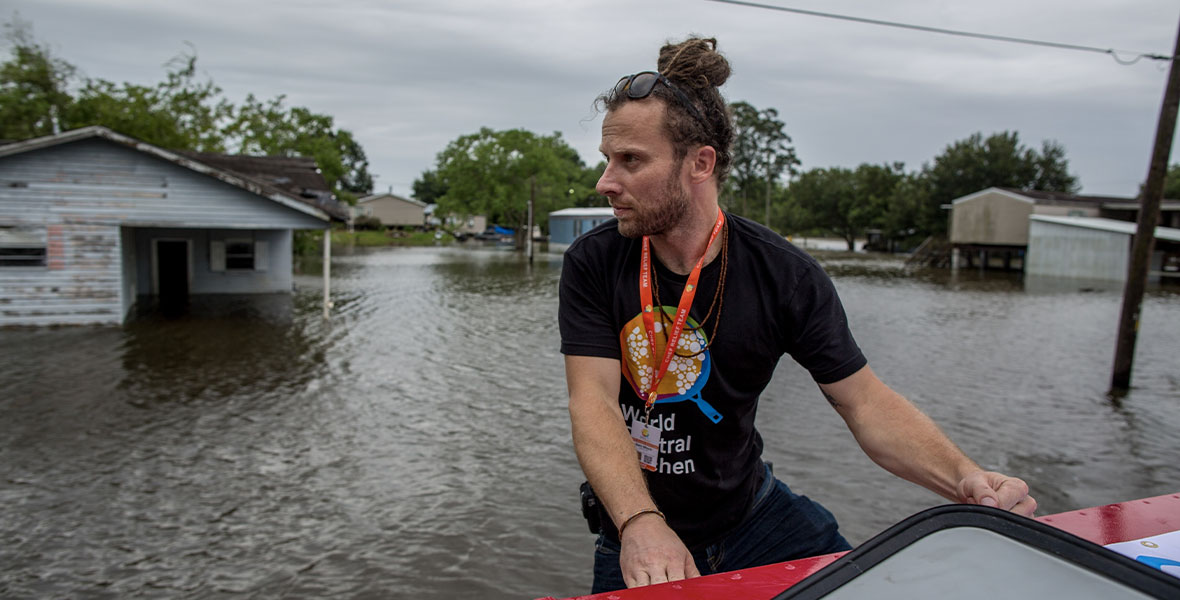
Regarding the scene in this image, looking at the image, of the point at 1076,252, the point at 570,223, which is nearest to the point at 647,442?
the point at 1076,252

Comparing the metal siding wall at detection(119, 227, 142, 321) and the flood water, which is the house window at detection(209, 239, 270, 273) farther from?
the flood water

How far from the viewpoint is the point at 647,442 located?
2.33 meters

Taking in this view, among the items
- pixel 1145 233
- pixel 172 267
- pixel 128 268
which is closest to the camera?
pixel 1145 233

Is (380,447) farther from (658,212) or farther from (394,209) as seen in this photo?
(394,209)

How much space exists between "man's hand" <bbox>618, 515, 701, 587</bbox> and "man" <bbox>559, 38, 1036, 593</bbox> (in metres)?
0.14

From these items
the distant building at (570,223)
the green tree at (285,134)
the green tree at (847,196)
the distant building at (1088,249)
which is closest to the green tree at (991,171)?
the green tree at (847,196)

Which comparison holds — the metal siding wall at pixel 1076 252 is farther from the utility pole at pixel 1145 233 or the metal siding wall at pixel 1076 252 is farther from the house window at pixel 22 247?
the house window at pixel 22 247

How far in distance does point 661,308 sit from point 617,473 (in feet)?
1.69

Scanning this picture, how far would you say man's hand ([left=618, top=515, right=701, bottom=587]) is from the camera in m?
1.77

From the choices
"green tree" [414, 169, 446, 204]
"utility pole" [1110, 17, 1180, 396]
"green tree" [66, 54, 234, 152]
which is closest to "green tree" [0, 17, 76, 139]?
"green tree" [66, 54, 234, 152]

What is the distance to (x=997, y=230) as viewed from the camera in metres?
47.1

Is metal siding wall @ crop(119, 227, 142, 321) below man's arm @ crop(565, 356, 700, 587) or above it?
below

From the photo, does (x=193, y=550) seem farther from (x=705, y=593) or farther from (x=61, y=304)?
(x=61, y=304)

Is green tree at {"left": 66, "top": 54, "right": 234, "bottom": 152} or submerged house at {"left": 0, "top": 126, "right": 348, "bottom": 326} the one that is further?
green tree at {"left": 66, "top": 54, "right": 234, "bottom": 152}
